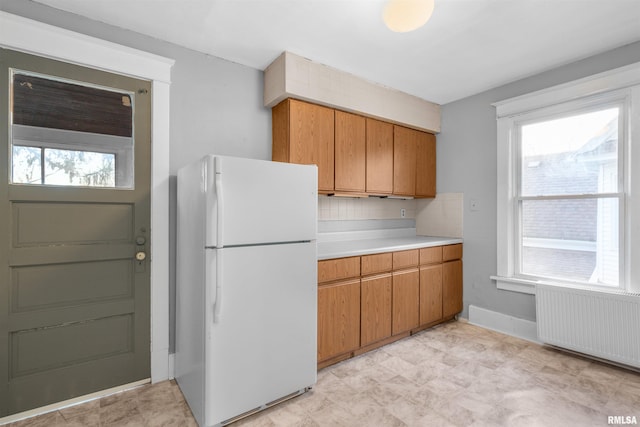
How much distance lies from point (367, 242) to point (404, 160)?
100 cm

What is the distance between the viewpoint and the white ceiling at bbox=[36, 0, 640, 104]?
186cm

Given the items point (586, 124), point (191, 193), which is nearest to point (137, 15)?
point (191, 193)

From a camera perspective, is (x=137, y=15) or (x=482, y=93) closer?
(x=137, y=15)

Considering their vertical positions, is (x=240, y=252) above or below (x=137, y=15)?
below

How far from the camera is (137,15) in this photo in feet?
6.34

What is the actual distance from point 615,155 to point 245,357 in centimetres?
315

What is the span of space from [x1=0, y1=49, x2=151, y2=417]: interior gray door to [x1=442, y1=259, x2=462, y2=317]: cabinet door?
273cm

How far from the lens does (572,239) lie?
2654mm

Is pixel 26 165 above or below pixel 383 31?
below

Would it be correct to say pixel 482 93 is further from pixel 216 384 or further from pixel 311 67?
pixel 216 384

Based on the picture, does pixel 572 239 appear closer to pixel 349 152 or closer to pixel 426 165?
pixel 426 165

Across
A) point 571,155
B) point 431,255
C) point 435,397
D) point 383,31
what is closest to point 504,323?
point 431,255

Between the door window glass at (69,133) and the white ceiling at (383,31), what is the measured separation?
0.50 meters

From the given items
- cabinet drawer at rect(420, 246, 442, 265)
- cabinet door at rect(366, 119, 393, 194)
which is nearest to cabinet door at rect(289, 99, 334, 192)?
cabinet door at rect(366, 119, 393, 194)
